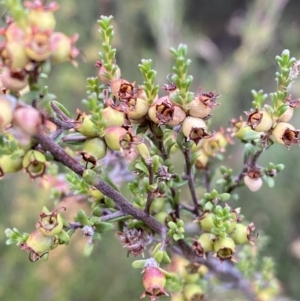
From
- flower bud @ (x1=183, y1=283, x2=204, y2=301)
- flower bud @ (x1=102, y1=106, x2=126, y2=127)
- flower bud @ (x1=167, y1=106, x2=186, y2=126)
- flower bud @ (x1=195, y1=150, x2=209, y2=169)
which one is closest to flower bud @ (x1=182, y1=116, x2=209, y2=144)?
flower bud @ (x1=167, y1=106, x2=186, y2=126)

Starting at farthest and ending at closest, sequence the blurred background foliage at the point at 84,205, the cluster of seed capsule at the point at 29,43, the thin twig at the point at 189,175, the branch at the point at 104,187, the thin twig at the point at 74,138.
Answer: the blurred background foliage at the point at 84,205 < the thin twig at the point at 189,175 < the thin twig at the point at 74,138 < the branch at the point at 104,187 < the cluster of seed capsule at the point at 29,43

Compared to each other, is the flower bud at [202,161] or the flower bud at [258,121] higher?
the flower bud at [202,161]

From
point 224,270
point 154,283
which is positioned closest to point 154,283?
point 154,283

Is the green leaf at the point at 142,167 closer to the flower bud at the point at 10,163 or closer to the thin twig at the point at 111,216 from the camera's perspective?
the thin twig at the point at 111,216

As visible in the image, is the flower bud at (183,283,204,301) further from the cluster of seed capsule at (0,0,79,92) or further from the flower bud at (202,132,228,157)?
the cluster of seed capsule at (0,0,79,92)

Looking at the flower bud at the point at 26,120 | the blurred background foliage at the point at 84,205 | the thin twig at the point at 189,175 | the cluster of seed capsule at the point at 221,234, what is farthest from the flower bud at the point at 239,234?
the blurred background foliage at the point at 84,205

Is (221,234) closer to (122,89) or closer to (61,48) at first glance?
(122,89)
